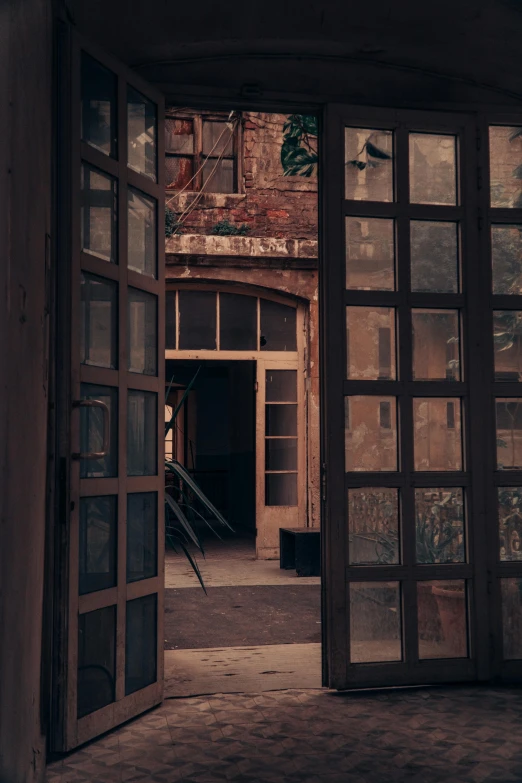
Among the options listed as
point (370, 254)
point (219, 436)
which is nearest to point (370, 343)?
point (370, 254)

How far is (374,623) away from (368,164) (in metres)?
1.89

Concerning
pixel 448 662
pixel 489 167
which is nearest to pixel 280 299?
pixel 489 167

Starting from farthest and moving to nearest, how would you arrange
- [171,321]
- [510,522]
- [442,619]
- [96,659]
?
[171,321]
[510,522]
[442,619]
[96,659]

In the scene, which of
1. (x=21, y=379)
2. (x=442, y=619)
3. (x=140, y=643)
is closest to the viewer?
(x=21, y=379)

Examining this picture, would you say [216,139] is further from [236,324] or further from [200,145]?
[236,324]

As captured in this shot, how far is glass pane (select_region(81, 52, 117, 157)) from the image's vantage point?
310 centimetres

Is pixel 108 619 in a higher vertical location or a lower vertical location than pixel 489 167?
lower

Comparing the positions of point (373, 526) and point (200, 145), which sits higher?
point (200, 145)

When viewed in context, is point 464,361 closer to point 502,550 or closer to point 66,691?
point 502,550

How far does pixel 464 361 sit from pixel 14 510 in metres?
2.18

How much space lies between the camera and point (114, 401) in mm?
3150

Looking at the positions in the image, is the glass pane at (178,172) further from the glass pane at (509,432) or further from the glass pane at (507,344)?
the glass pane at (509,432)

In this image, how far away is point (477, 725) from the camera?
306cm

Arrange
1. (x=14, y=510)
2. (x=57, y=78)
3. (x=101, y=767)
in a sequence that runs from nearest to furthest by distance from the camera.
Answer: (x=14, y=510), (x=101, y=767), (x=57, y=78)
